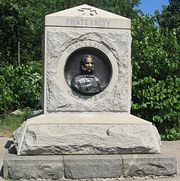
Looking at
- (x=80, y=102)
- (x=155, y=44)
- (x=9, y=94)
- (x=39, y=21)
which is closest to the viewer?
(x=80, y=102)

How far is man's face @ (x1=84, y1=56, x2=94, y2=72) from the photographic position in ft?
20.4

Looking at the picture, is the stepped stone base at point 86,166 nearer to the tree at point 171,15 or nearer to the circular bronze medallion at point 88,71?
the circular bronze medallion at point 88,71

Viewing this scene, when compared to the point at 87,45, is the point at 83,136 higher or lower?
lower

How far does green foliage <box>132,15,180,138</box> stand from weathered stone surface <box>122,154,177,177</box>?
437 centimetres

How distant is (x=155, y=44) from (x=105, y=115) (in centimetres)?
514

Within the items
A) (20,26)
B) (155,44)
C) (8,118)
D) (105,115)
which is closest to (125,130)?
(105,115)

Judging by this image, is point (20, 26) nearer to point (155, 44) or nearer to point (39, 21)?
point (39, 21)

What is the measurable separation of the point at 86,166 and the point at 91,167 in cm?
7

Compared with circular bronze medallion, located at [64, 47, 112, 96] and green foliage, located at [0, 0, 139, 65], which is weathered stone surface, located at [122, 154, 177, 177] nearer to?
circular bronze medallion, located at [64, 47, 112, 96]

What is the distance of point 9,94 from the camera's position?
1221 cm

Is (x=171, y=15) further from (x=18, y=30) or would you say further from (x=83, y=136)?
(x=83, y=136)

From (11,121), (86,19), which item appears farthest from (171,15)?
(86,19)

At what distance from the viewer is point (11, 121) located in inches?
442

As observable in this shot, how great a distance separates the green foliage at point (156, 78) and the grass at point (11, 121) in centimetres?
302
